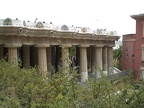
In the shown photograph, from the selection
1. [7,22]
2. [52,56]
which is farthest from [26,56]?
[52,56]

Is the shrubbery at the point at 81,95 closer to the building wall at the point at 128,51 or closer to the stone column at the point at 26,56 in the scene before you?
the stone column at the point at 26,56

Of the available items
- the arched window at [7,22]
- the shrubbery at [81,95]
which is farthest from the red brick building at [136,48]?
the shrubbery at [81,95]

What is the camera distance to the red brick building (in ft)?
146

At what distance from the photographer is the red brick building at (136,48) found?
146 ft

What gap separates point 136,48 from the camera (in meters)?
45.8

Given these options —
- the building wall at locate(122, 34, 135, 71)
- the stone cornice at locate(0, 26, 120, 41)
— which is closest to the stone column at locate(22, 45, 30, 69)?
the stone cornice at locate(0, 26, 120, 41)

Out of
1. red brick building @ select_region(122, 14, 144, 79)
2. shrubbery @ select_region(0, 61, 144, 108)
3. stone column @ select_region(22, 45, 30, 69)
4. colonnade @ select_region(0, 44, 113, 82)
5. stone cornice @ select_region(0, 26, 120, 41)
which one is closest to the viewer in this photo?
shrubbery @ select_region(0, 61, 144, 108)

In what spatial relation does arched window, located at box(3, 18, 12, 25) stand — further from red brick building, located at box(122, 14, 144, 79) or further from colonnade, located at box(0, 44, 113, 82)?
red brick building, located at box(122, 14, 144, 79)

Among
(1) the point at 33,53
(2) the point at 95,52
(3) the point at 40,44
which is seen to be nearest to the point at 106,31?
(2) the point at 95,52

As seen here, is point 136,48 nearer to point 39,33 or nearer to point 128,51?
point 128,51

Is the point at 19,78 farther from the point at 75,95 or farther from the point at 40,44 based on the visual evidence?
the point at 40,44

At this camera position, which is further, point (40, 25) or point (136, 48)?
point (136, 48)

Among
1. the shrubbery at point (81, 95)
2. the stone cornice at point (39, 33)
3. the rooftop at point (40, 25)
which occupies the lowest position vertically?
the shrubbery at point (81, 95)

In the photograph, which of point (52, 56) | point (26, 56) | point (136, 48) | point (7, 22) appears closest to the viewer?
point (7, 22)
